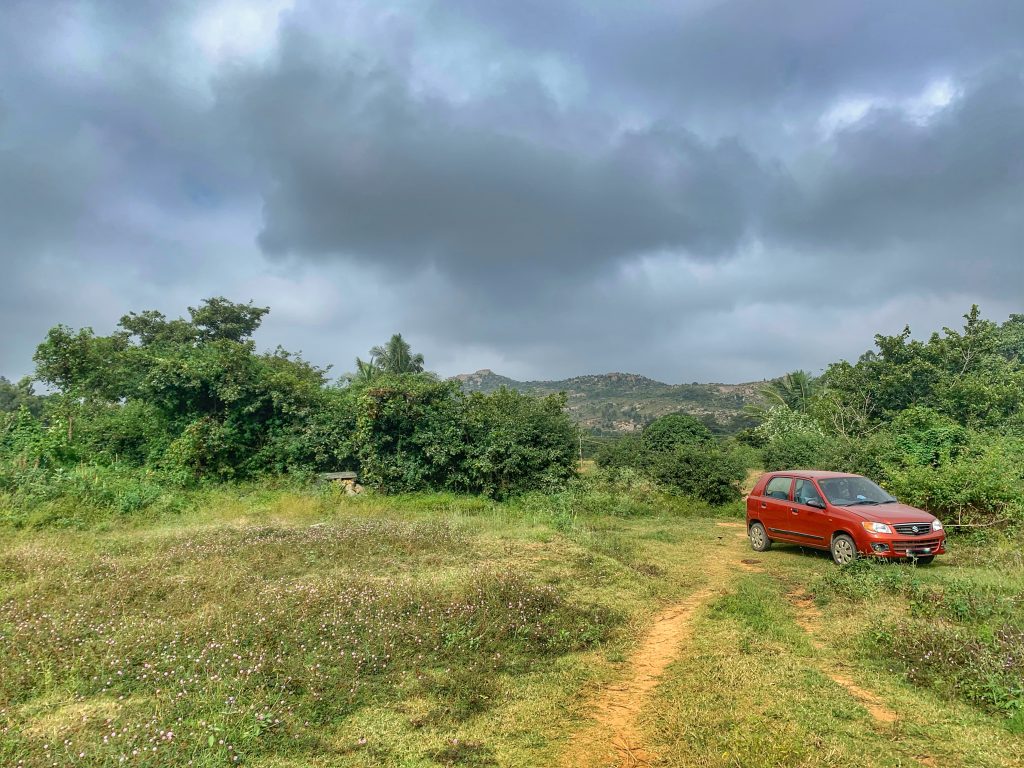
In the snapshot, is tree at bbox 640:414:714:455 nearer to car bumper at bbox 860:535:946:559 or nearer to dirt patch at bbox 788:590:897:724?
car bumper at bbox 860:535:946:559

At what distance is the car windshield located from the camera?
32.7 feet

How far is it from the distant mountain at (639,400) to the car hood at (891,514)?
48320 mm

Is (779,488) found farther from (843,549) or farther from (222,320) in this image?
(222,320)

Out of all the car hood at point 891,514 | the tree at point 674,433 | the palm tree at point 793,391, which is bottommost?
the car hood at point 891,514

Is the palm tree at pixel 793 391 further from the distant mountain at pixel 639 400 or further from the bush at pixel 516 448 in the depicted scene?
the bush at pixel 516 448

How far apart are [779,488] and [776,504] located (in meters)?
0.36

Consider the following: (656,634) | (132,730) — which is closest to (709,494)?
(656,634)

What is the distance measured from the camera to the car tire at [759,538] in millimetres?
11570

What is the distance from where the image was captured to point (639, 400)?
75.9 meters

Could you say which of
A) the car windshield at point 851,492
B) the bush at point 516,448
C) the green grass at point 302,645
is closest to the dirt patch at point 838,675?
the green grass at point 302,645

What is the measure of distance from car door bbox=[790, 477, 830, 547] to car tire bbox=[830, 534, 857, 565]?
19 centimetres

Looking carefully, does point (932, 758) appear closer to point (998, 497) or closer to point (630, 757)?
point (630, 757)

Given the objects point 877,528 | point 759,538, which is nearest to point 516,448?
point 759,538

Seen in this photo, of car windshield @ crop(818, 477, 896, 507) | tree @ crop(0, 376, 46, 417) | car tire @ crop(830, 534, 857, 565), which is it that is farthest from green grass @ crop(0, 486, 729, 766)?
tree @ crop(0, 376, 46, 417)
